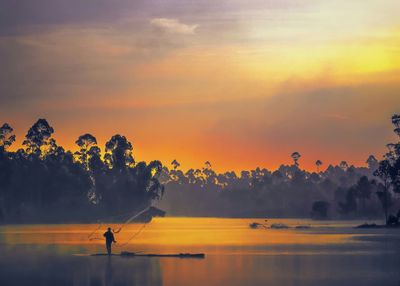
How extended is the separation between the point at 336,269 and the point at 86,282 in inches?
567

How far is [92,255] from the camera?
6159cm

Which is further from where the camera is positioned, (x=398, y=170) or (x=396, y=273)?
(x=398, y=170)

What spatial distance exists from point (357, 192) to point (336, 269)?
5919 inches

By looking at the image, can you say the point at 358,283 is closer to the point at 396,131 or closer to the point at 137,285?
the point at 137,285

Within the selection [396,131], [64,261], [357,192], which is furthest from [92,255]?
[357,192]

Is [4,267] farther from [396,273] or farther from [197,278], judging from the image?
[396,273]

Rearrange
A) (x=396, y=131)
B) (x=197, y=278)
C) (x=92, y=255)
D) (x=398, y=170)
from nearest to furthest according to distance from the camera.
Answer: (x=197, y=278) < (x=92, y=255) < (x=398, y=170) < (x=396, y=131)

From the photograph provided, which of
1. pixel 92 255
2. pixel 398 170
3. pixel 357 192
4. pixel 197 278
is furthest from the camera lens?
pixel 357 192

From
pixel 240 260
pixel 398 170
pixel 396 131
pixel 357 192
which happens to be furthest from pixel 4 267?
pixel 357 192

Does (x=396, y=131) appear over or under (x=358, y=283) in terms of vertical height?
over

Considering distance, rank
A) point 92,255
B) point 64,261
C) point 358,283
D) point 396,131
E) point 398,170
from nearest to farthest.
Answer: point 358,283 → point 64,261 → point 92,255 → point 398,170 → point 396,131

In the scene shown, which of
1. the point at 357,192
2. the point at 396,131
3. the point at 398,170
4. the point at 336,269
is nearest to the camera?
the point at 336,269

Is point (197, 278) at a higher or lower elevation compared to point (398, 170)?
lower

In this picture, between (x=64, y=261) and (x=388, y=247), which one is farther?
(x=388, y=247)
